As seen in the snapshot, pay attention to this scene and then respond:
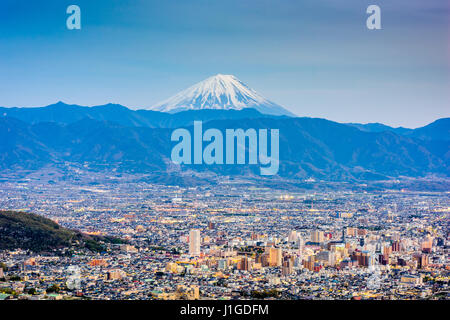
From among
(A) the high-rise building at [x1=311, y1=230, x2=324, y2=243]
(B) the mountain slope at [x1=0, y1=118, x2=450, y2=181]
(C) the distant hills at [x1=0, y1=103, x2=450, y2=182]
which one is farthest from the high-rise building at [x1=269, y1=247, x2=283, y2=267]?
(B) the mountain slope at [x1=0, y1=118, x2=450, y2=181]

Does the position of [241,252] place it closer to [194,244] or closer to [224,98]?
[194,244]

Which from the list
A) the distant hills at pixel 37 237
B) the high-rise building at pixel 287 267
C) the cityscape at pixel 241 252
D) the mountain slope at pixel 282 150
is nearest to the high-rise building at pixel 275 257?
the cityscape at pixel 241 252

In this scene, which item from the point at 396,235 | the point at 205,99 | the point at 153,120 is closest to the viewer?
the point at 396,235

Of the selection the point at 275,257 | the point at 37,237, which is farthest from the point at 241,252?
the point at 37,237

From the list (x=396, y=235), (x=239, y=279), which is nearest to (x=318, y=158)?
(x=396, y=235)

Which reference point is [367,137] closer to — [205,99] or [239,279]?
[205,99]

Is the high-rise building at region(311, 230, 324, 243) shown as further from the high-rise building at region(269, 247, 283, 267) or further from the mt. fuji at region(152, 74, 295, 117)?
the mt. fuji at region(152, 74, 295, 117)

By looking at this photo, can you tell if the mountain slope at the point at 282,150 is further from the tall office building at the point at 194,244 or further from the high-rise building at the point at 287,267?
the high-rise building at the point at 287,267
